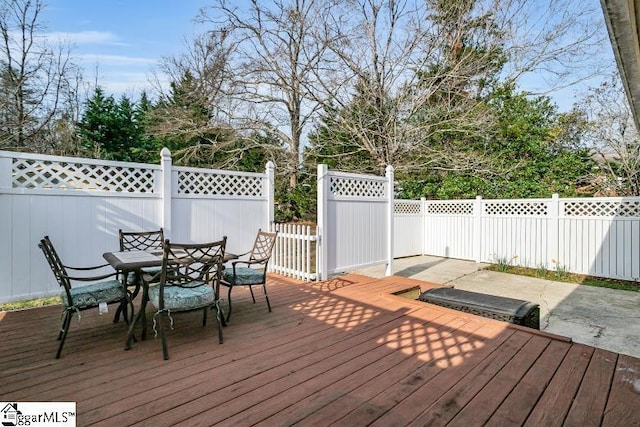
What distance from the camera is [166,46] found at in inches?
417

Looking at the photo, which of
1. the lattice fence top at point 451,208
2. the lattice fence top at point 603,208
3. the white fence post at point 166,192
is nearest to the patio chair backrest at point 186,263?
the white fence post at point 166,192

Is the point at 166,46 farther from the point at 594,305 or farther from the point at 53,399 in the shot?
the point at 594,305

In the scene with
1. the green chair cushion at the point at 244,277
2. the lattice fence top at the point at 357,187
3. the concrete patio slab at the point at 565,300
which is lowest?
the concrete patio slab at the point at 565,300

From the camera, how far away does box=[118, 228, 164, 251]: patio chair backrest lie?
396cm

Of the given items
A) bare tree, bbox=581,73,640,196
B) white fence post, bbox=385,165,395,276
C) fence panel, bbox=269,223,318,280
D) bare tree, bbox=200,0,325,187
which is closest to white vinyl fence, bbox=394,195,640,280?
bare tree, bbox=581,73,640,196

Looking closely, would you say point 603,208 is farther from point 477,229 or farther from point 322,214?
point 322,214

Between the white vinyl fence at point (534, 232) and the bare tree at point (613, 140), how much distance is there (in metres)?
2.22

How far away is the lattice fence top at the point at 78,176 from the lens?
3611 mm

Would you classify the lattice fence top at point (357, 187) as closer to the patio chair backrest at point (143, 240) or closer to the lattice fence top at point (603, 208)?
the patio chair backrest at point (143, 240)

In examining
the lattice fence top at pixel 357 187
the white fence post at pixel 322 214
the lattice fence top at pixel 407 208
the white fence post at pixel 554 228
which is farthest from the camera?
the lattice fence top at pixel 407 208

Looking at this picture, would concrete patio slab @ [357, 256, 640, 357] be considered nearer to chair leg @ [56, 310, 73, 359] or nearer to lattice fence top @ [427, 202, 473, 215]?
lattice fence top @ [427, 202, 473, 215]

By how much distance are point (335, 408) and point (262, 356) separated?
824 mm

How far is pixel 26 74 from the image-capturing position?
8984 millimetres

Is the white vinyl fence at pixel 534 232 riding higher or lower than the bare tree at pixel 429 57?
lower
